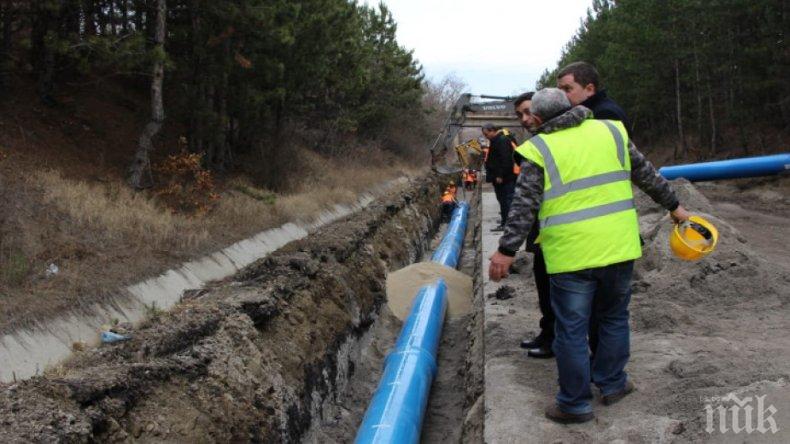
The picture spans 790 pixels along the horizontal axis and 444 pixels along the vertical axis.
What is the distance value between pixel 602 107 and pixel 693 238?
930 mm

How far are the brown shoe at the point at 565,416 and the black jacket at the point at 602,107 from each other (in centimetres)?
169

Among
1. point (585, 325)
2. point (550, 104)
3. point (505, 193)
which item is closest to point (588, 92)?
point (550, 104)

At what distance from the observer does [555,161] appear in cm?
340

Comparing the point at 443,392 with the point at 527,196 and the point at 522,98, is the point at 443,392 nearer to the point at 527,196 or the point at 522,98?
the point at 522,98

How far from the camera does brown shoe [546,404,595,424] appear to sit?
357 centimetres

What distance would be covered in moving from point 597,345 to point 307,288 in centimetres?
360

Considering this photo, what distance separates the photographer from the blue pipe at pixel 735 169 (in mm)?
12031

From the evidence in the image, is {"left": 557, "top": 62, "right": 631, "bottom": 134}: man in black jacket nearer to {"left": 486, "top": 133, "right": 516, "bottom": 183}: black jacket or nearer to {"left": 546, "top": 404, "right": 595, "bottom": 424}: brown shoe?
{"left": 546, "top": 404, "right": 595, "bottom": 424}: brown shoe

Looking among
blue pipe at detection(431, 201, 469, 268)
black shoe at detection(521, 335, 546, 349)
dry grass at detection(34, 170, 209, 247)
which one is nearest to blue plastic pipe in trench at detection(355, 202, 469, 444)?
black shoe at detection(521, 335, 546, 349)

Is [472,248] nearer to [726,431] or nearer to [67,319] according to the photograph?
[67,319]

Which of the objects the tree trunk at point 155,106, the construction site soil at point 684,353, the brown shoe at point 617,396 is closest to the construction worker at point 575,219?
the brown shoe at point 617,396

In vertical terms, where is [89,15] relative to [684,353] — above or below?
above

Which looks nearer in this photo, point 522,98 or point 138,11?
point 522,98

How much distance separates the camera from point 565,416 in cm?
360
